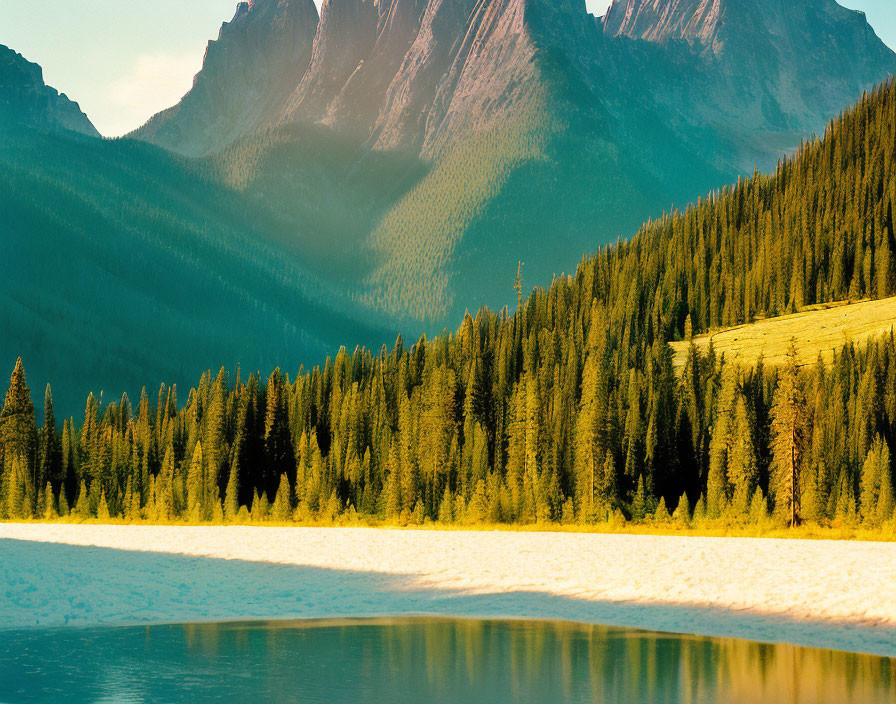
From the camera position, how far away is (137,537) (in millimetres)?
53500

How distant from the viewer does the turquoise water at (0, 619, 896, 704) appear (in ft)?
71.1

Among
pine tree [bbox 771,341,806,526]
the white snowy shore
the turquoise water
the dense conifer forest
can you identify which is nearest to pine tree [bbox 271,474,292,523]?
the dense conifer forest

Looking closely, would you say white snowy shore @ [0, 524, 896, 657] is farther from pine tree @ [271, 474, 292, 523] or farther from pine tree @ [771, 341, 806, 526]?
pine tree @ [271, 474, 292, 523]

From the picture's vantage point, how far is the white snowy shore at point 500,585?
98.7 feet

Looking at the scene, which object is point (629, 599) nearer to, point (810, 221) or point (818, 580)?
point (818, 580)

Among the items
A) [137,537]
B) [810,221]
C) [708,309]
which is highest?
[810,221]

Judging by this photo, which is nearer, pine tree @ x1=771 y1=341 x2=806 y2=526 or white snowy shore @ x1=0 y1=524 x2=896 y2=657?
white snowy shore @ x1=0 y1=524 x2=896 y2=657

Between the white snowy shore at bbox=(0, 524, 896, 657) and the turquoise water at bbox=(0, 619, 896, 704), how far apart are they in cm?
218

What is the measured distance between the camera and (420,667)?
2417cm

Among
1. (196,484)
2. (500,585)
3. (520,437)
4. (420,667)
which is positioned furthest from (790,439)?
(196,484)

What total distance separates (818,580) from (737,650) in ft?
25.8

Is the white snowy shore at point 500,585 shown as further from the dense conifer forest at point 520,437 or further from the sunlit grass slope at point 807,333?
the sunlit grass slope at point 807,333

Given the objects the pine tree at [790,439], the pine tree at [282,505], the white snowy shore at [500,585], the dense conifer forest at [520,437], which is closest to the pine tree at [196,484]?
the dense conifer forest at [520,437]

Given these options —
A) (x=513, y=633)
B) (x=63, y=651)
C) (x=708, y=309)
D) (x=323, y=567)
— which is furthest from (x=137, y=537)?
(x=708, y=309)
